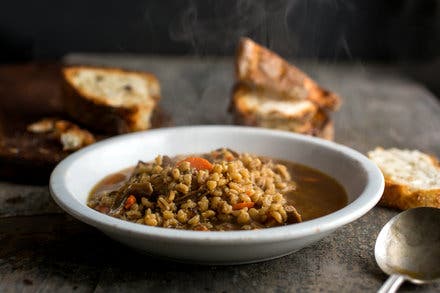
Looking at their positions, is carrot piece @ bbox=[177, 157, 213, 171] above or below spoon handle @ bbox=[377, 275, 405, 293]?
above

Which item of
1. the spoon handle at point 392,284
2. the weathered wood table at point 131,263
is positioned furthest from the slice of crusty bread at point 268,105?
the spoon handle at point 392,284

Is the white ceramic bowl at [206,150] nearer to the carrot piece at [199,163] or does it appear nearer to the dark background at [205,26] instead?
the carrot piece at [199,163]

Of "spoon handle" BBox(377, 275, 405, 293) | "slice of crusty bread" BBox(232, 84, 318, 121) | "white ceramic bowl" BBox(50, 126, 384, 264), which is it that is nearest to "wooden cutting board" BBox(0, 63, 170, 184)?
"white ceramic bowl" BBox(50, 126, 384, 264)

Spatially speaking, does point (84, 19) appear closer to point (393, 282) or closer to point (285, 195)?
point (285, 195)

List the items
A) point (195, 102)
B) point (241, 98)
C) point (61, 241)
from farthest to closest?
point (195, 102) < point (241, 98) < point (61, 241)

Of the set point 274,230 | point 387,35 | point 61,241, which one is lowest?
point 387,35

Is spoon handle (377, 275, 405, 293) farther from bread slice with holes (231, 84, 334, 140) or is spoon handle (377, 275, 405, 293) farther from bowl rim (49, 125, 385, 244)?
bread slice with holes (231, 84, 334, 140)

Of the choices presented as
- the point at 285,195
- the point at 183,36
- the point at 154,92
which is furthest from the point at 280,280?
the point at 183,36
